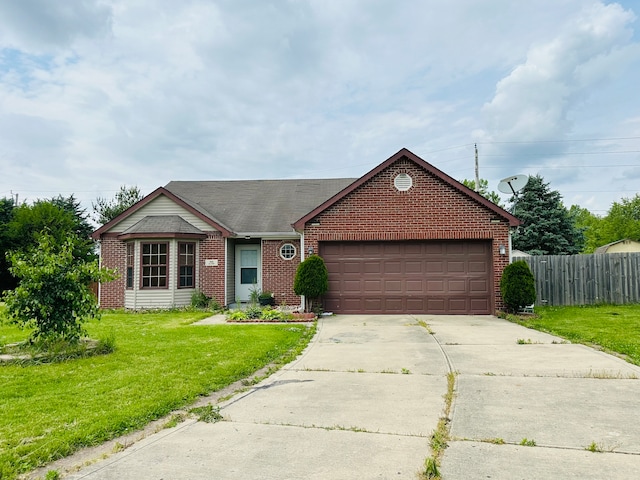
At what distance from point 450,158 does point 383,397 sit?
33200mm

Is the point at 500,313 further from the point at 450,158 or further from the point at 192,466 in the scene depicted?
the point at 450,158

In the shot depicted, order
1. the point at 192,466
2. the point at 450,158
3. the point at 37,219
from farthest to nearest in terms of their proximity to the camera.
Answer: the point at 450,158 < the point at 37,219 < the point at 192,466

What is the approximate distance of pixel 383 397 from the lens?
4.94 metres

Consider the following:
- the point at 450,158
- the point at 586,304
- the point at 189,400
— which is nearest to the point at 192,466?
the point at 189,400

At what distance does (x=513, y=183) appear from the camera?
52.3 feet

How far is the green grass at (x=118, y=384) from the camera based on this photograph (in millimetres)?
3652

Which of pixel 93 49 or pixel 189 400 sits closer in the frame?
pixel 189 400

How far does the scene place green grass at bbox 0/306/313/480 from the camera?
3.65 metres

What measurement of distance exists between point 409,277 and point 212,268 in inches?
272

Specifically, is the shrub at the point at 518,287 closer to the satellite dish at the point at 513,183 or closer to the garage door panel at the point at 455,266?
the garage door panel at the point at 455,266

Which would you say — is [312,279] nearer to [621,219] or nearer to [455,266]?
[455,266]

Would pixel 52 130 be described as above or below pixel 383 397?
above

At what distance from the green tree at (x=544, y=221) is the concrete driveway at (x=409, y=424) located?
19911mm

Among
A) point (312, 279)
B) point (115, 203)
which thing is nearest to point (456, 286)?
point (312, 279)
